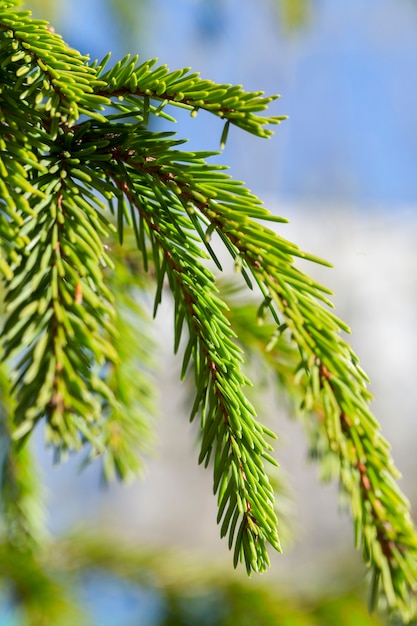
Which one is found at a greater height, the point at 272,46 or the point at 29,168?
the point at 272,46

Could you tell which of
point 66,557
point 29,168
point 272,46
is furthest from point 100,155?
point 272,46

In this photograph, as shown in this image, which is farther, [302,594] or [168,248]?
[302,594]

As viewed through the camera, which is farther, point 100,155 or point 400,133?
point 400,133

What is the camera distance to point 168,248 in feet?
0.94

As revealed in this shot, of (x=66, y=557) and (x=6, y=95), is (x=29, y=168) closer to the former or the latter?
(x=6, y=95)

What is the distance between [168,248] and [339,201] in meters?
5.20

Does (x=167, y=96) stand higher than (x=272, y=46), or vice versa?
(x=272, y=46)

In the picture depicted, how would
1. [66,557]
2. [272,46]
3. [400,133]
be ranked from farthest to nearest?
[400,133]
[272,46]
[66,557]

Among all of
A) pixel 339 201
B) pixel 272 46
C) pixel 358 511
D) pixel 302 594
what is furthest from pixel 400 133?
pixel 358 511

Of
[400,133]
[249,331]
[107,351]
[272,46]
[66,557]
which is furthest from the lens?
[400,133]

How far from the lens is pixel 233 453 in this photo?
0.26 m

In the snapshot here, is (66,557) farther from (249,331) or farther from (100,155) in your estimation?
(100,155)

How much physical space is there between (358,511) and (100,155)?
22cm

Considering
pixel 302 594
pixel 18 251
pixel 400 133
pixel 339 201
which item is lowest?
pixel 302 594
